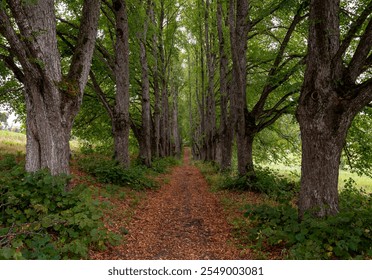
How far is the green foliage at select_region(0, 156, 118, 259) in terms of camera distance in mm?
3854

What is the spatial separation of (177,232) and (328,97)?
13.8 feet

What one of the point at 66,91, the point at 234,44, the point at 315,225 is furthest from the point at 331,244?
the point at 234,44

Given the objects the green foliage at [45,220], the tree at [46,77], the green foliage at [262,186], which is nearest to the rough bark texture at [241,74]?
the green foliage at [262,186]

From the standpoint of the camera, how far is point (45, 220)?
4.29m

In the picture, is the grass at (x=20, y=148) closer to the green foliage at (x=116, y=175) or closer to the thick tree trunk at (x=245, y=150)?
the thick tree trunk at (x=245, y=150)

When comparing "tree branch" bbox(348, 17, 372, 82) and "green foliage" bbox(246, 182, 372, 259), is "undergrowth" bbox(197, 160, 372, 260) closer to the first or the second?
"green foliage" bbox(246, 182, 372, 259)

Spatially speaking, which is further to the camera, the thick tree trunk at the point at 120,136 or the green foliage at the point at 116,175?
the thick tree trunk at the point at 120,136

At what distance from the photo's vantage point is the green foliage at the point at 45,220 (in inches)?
152

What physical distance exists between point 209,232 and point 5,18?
585 cm

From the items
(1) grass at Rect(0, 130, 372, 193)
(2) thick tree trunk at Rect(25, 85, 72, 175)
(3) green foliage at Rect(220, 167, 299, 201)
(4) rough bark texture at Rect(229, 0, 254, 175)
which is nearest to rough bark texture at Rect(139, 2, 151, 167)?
(1) grass at Rect(0, 130, 372, 193)

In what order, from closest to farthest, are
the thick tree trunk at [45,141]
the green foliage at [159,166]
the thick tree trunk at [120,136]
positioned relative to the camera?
the thick tree trunk at [45,141], the thick tree trunk at [120,136], the green foliage at [159,166]

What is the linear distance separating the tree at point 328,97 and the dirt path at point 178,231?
1990 mm

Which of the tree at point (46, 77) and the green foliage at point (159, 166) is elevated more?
the tree at point (46, 77)
